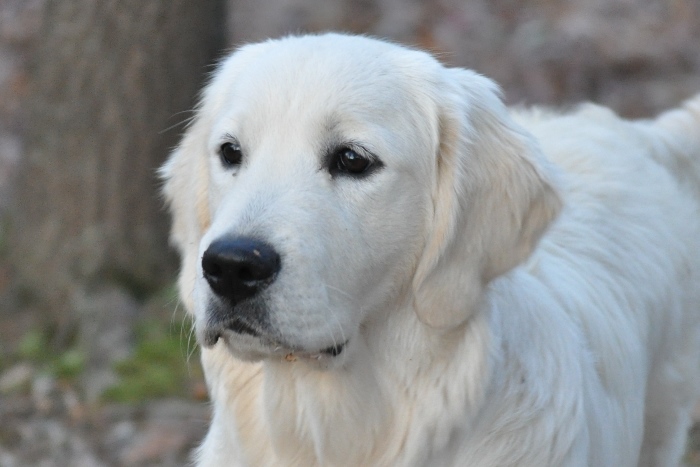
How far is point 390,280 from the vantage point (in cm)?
298

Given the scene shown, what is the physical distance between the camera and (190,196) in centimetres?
340

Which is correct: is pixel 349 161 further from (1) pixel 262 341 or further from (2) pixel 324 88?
(1) pixel 262 341

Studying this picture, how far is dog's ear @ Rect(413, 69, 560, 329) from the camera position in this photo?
296 cm

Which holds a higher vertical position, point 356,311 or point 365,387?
point 356,311

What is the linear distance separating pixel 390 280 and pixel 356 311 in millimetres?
167

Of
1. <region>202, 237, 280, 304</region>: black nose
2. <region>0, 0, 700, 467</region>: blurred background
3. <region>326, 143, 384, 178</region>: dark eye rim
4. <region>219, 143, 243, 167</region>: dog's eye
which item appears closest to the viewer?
<region>202, 237, 280, 304</region>: black nose

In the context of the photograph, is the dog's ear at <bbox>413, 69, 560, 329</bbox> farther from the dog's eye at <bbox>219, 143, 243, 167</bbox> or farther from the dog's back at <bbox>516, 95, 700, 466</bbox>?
the dog's eye at <bbox>219, 143, 243, 167</bbox>

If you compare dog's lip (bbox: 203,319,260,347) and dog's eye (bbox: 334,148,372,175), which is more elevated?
dog's eye (bbox: 334,148,372,175)

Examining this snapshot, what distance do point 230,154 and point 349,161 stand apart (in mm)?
420

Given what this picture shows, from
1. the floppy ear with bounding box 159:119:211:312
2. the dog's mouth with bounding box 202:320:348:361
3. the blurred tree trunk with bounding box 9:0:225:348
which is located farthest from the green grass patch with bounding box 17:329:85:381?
the dog's mouth with bounding box 202:320:348:361

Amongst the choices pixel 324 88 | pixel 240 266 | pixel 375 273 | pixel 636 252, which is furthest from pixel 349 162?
pixel 636 252

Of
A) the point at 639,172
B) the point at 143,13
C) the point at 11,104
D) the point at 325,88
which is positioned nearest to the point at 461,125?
the point at 325,88

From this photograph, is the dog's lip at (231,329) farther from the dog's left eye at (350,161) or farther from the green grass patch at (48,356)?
the green grass patch at (48,356)

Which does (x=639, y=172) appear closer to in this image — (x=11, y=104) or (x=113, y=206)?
(x=113, y=206)
